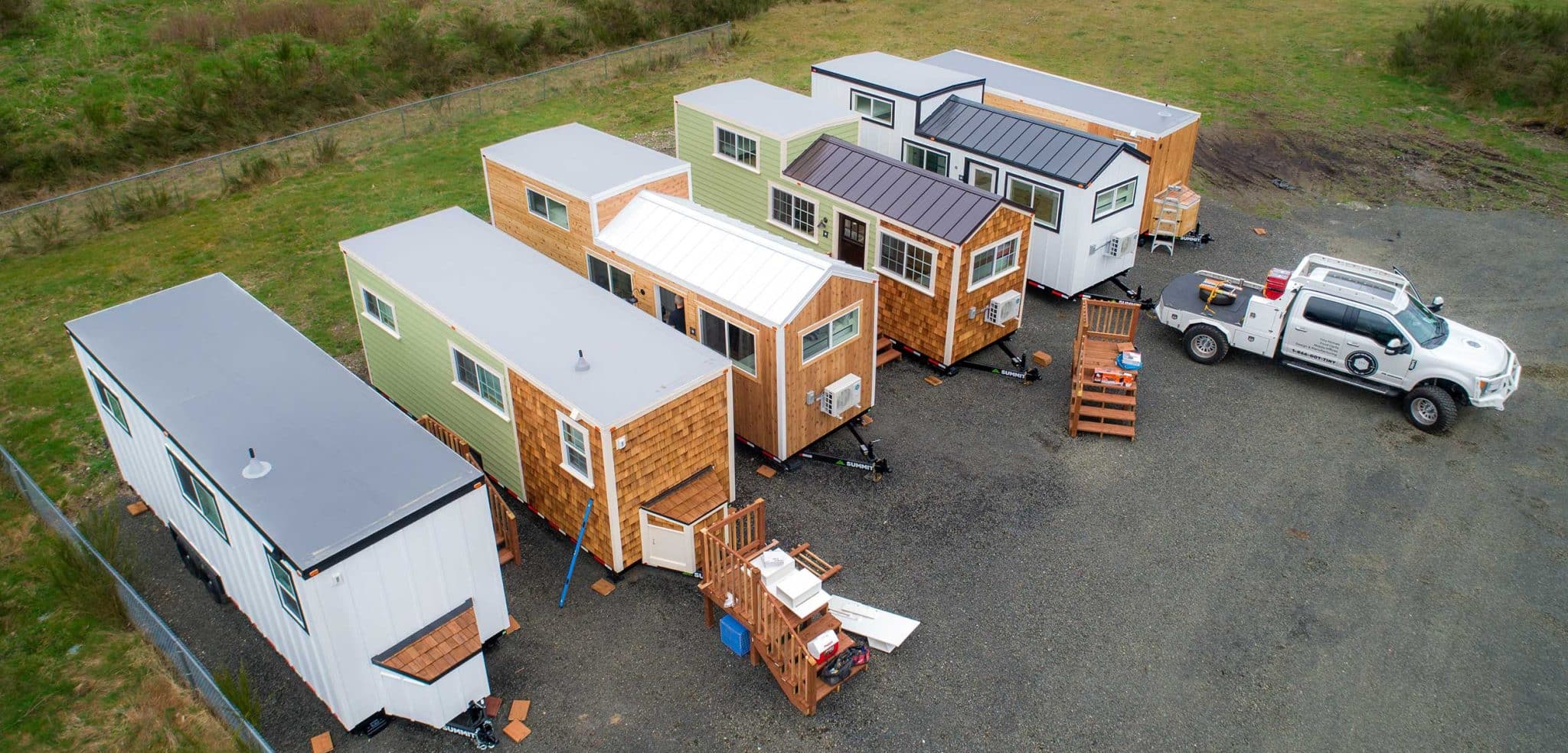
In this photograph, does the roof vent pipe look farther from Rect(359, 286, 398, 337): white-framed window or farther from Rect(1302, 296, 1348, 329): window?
Rect(1302, 296, 1348, 329): window

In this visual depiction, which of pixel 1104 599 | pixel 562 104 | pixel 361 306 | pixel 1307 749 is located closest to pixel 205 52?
pixel 562 104

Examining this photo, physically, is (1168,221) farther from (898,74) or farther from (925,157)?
(898,74)

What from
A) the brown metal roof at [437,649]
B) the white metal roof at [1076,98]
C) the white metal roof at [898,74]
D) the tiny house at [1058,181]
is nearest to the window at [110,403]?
the brown metal roof at [437,649]

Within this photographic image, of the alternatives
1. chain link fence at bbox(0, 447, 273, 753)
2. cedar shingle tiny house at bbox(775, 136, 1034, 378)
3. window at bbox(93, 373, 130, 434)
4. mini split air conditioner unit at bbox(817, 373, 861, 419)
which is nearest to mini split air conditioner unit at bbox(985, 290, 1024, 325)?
cedar shingle tiny house at bbox(775, 136, 1034, 378)

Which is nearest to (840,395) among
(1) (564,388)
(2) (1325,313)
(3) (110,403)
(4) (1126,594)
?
(1) (564,388)

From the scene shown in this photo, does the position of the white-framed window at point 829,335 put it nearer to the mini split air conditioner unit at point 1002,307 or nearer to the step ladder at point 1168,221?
the mini split air conditioner unit at point 1002,307

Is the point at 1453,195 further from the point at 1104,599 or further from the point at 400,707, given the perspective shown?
the point at 400,707
